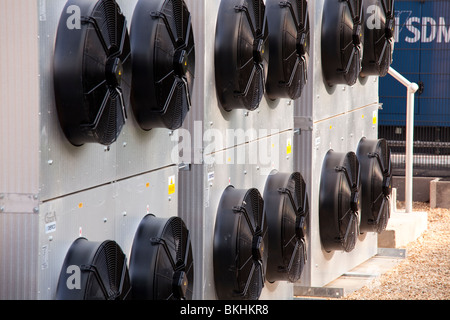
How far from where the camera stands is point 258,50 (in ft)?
16.8

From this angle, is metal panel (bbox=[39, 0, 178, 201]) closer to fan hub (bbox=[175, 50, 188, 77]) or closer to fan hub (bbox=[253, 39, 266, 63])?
fan hub (bbox=[175, 50, 188, 77])

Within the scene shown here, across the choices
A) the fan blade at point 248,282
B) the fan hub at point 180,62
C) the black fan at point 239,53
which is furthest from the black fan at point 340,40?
the fan hub at point 180,62

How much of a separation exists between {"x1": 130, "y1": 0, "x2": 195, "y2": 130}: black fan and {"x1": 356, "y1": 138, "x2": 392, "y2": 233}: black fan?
3.80 metres

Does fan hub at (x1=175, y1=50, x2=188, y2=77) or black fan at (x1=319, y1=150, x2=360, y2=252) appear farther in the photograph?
black fan at (x1=319, y1=150, x2=360, y2=252)

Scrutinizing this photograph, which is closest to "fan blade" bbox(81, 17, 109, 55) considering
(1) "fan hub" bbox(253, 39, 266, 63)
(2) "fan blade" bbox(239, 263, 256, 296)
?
(1) "fan hub" bbox(253, 39, 266, 63)

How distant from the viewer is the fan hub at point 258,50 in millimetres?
5129

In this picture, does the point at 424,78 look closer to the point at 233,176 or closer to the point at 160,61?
the point at 233,176

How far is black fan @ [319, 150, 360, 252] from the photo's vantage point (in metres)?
7.09

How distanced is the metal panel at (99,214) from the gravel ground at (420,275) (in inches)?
119

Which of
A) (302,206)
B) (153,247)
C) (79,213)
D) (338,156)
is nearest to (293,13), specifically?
(302,206)

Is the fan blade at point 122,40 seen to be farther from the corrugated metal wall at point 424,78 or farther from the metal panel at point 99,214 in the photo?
the corrugated metal wall at point 424,78

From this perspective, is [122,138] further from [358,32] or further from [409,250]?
[409,250]

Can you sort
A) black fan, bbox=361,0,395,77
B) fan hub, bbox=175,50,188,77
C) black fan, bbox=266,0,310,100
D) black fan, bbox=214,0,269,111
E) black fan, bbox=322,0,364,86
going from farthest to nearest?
black fan, bbox=361,0,395,77, black fan, bbox=322,0,364,86, black fan, bbox=266,0,310,100, black fan, bbox=214,0,269,111, fan hub, bbox=175,50,188,77

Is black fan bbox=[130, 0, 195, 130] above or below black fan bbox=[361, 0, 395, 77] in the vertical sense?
below
